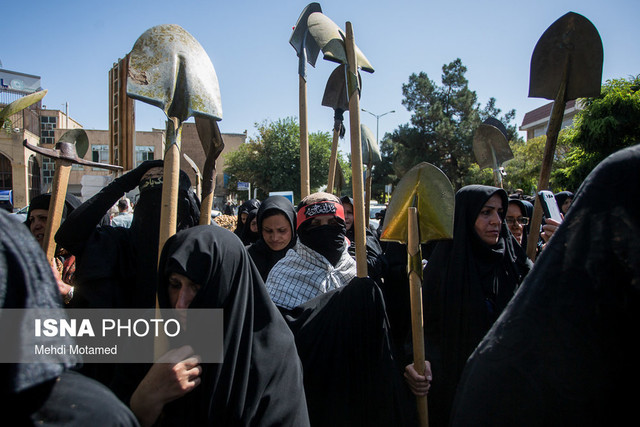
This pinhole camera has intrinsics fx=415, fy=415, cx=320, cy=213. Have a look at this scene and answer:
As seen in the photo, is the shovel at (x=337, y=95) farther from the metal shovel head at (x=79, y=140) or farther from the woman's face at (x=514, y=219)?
the metal shovel head at (x=79, y=140)

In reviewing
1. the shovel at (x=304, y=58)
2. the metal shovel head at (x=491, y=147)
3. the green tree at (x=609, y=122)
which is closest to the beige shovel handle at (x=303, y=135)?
the shovel at (x=304, y=58)

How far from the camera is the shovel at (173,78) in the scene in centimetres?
171

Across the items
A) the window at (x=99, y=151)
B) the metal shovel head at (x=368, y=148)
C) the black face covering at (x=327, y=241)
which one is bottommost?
the black face covering at (x=327, y=241)

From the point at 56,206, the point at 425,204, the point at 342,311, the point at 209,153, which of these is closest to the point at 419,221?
the point at 425,204

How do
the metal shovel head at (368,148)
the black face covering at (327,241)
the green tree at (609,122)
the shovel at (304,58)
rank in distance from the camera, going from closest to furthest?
the black face covering at (327,241)
the shovel at (304,58)
the metal shovel head at (368,148)
the green tree at (609,122)

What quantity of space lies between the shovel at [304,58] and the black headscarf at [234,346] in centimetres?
123

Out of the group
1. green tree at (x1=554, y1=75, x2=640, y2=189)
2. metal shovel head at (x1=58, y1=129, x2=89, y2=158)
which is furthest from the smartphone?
green tree at (x1=554, y1=75, x2=640, y2=189)

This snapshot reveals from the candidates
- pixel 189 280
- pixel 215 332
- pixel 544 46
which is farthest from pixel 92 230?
pixel 544 46

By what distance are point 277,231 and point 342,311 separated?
1125mm

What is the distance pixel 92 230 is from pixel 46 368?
1.52 meters

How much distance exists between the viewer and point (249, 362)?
1397 millimetres

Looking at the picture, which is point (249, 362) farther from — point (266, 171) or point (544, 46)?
point (266, 171)

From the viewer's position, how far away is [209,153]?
2.13 m

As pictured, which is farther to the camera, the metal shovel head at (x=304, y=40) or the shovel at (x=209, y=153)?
the metal shovel head at (x=304, y=40)
